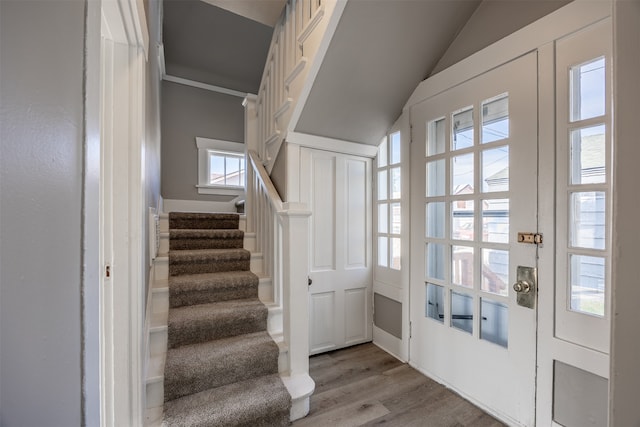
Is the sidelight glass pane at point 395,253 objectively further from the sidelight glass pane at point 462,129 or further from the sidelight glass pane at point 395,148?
the sidelight glass pane at point 462,129

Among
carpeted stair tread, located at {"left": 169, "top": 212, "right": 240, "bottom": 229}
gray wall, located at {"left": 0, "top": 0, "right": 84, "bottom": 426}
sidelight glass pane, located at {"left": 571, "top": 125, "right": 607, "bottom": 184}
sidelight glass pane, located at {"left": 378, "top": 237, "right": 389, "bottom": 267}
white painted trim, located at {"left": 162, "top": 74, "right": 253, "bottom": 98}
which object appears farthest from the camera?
white painted trim, located at {"left": 162, "top": 74, "right": 253, "bottom": 98}

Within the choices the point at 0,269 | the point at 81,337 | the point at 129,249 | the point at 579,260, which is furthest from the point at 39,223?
the point at 579,260

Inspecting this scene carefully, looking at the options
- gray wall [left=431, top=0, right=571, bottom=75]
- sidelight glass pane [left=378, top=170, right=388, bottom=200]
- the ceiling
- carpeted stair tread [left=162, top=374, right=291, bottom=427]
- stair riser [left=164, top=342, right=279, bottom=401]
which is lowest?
carpeted stair tread [left=162, top=374, right=291, bottom=427]

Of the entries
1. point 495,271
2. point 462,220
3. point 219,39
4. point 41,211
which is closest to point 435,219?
point 462,220

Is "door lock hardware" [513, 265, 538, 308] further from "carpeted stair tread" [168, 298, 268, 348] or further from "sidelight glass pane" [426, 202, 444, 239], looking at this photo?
"carpeted stair tread" [168, 298, 268, 348]

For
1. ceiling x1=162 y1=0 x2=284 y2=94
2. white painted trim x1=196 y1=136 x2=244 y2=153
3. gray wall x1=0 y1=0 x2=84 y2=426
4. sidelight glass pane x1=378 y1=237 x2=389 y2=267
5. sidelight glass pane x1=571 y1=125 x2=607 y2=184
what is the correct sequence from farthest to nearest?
white painted trim x1=196 y1=136 x2=244 y2=153 < sidelight glass pane x1=378 y1=237 x2=389 y2=267 < ceiling x1=162 y1=0 x2=284 y2=94 < sidelight glass pane x1=571 y1=125 x2=607 y2=184 < gray wall x1=0 y1=0 x2=84 y2=426

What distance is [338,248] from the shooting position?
2420 mm

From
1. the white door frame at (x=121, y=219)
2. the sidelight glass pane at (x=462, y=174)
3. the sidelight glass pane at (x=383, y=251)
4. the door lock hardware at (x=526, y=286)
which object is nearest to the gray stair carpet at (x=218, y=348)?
the white door frame at (x=121, y=219)

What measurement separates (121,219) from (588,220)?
6.77ft

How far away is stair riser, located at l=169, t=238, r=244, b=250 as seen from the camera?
2.36m

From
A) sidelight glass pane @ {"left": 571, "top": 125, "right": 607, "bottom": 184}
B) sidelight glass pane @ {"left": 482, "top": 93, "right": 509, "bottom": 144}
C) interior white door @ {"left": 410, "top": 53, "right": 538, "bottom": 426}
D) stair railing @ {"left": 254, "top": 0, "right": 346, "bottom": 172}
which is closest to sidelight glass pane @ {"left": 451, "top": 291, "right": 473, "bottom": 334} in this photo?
interior white door @ {"left": 410, "top": 53, "right": 538, "bottom": 426}

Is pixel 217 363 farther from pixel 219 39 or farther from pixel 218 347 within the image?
pixel 219 39

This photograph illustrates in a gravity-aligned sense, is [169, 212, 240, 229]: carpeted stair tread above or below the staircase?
above

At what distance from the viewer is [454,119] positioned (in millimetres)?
1885
